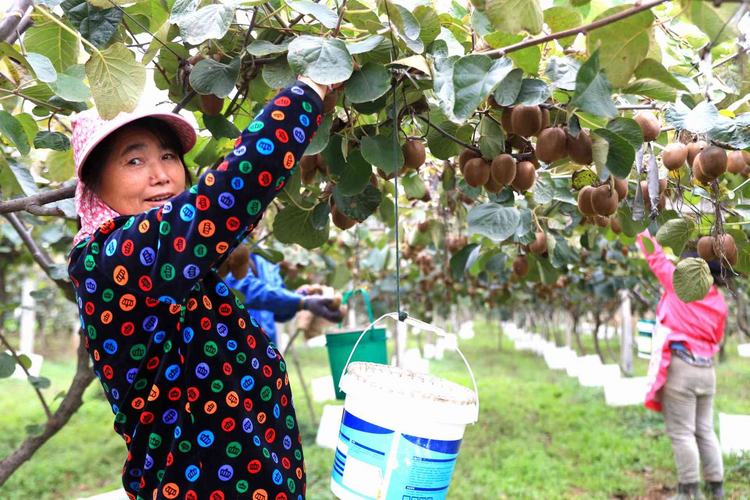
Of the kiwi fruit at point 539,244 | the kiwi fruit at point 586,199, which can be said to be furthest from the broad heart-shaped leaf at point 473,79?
the kiwi fruit at point 539,244

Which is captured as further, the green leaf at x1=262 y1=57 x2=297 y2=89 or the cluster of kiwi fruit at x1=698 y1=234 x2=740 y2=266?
the cluster of kiwi fruit at x1=698 y1=234 x2=740 y2=266

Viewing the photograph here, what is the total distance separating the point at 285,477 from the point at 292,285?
1.89 m

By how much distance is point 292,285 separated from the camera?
9.64 feet

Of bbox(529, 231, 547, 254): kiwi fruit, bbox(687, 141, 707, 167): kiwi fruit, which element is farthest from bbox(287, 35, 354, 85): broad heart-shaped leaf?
bbox(529, 231, 547, 254): kiwi fruit

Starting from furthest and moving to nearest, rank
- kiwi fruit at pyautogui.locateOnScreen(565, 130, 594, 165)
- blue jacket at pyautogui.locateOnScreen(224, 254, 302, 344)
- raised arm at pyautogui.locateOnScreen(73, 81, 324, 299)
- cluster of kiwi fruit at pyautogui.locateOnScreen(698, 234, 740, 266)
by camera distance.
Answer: blue jacket at pyautogui.locateOnScreen(224, 254, 302, 344) < cluster of kiwi fruit at pyautogui.locateOnScreen(698, 234, 740, 266) < kiwi fruit at pyautogui.locateOnScreen(565, 130, 594, 165) < raised arm at pyautogui.locateOnScreen(73, 81, 324, 299)

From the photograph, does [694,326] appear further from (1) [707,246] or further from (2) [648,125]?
(2) [648,125]

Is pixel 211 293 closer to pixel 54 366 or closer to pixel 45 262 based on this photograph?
pixel 45 262

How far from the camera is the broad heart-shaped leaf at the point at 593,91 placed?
744 millimetres

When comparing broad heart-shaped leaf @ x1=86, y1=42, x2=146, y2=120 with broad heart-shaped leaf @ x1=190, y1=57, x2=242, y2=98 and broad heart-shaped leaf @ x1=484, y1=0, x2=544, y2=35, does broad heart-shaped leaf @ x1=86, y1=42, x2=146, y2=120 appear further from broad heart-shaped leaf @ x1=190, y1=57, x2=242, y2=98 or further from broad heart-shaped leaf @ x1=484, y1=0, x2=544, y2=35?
broad heart-shaped leaf @ x1=484, y1=0, x2=544, y2=35

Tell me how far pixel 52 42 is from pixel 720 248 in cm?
138

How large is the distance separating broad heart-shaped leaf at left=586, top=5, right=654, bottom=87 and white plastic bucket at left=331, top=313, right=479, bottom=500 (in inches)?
18.1

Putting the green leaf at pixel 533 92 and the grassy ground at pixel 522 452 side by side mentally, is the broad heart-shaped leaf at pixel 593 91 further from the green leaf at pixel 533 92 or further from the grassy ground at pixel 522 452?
the grassy ground at pixel 522 452

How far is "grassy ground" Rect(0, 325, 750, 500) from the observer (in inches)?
146

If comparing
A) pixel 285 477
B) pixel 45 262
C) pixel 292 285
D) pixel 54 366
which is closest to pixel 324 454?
pixel 292 285
